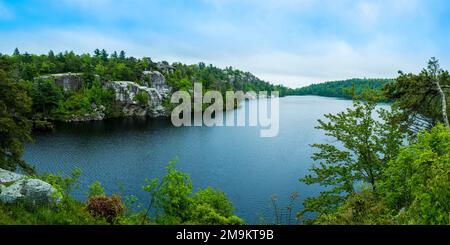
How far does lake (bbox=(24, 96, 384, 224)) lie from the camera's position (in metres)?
33.1

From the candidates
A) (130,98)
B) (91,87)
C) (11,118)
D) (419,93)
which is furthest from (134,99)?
(419,93)

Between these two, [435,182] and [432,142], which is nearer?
[435,182]

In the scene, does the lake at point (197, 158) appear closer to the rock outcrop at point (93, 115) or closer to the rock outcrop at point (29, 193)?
the rock outcrop at point (93, 115)

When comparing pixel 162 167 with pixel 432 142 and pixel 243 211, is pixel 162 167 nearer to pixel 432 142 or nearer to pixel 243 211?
pixel 243 211

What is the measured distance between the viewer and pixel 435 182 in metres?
6.88

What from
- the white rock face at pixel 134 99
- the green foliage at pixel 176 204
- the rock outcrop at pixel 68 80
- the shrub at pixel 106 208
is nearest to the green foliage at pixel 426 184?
the green foliage at pixel 176 204

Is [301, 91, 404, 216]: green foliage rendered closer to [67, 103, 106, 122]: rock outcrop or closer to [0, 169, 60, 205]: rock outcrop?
[0, 169, 60, 205]: rock outcrop

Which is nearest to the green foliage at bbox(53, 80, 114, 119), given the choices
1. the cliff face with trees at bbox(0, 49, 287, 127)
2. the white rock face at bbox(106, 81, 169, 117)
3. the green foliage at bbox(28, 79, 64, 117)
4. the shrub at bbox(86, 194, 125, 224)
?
the cliff face with trees at bbox(0, 49, 287, 127)

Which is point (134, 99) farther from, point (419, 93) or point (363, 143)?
point (419, 93)

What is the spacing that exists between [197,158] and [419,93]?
32442 millimetres

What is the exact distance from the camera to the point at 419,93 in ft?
57.7

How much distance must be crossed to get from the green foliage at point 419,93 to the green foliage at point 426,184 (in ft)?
19.9
